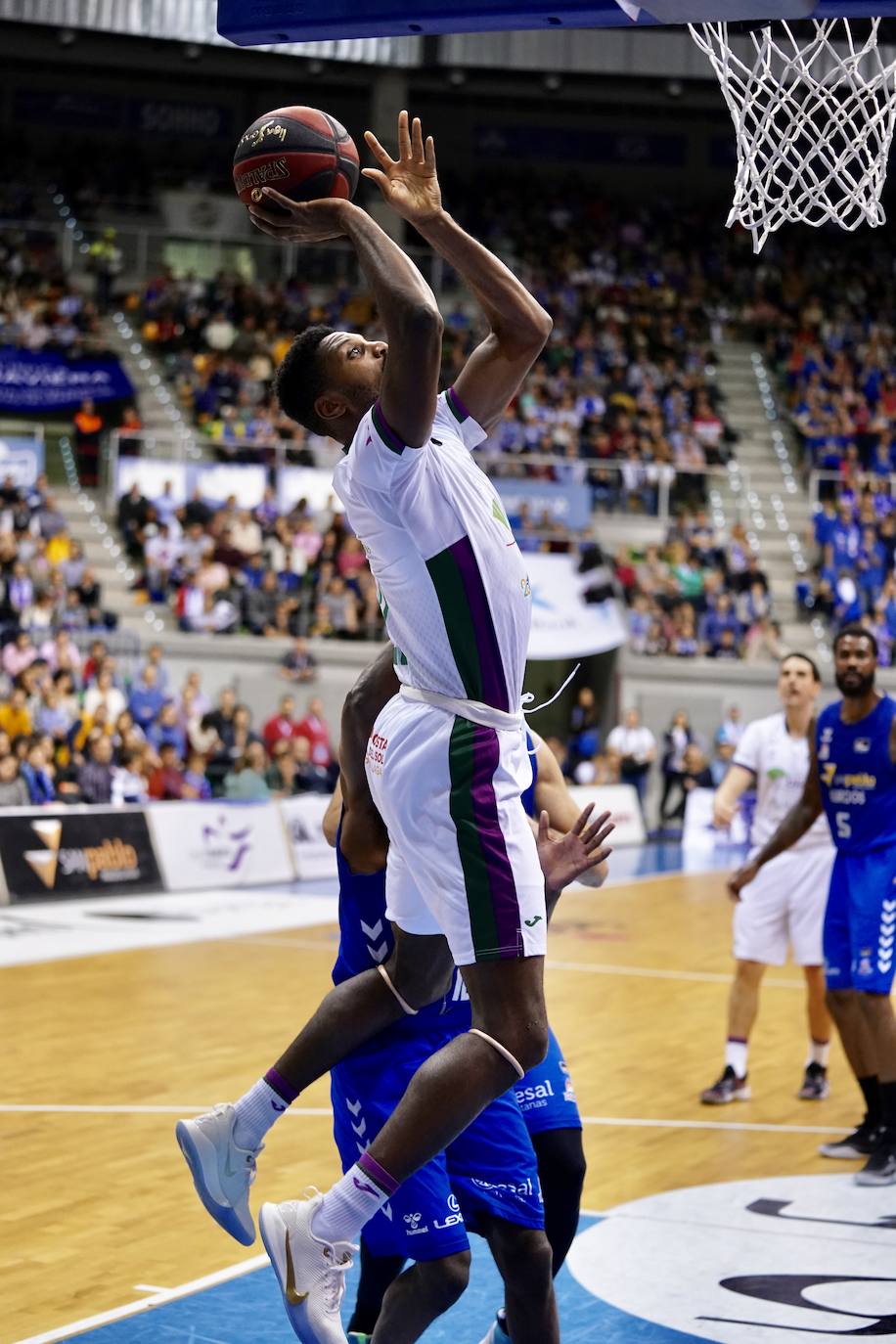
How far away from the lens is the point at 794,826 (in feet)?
25.3

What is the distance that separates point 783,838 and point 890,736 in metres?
0.72

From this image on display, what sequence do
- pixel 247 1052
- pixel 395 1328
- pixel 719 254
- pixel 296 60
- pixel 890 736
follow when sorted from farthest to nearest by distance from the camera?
pixel 719 254 → pixel 296 60 → pixel 247 1052 → pixel 890 736 → pixel 395 1328

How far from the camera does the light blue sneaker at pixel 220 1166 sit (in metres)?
4.02

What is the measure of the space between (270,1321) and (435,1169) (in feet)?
4.43

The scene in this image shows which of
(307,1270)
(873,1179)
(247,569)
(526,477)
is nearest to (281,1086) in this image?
(307,1270)

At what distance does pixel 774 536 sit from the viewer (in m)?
24.3

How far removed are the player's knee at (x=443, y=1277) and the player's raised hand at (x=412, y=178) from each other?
2.28 meters

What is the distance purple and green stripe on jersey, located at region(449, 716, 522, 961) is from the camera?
3643mm

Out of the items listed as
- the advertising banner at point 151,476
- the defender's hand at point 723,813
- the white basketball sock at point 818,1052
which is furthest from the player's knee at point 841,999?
the advertising banner at point 151,476

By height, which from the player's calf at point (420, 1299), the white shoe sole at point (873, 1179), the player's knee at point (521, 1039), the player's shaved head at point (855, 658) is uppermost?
the player's shaved head at point (855, 658)

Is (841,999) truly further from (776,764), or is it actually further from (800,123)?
(800,123)

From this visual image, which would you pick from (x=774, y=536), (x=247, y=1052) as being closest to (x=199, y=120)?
(x=774, y=536)

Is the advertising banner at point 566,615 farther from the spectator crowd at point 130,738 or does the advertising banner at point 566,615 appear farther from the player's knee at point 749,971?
the player's knee at point 749,971

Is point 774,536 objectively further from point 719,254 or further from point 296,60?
point 296,60
